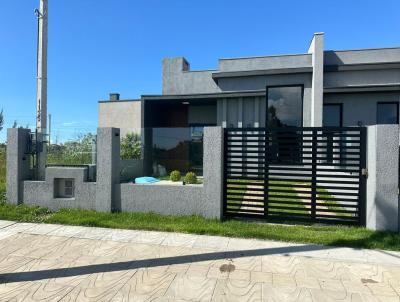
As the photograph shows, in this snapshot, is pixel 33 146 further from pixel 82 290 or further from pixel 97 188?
pixel 82 290

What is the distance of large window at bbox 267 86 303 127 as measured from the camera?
12492 mm

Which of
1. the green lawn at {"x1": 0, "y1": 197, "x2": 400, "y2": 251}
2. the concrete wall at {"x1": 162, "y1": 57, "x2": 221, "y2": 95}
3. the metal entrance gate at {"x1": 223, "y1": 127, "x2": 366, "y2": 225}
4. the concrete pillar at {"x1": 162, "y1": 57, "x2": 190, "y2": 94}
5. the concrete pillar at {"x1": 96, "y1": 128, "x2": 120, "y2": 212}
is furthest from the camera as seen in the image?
the concrete pillar at {"x1": 162, "y1": 57, "x2": 190, "y2": 94}

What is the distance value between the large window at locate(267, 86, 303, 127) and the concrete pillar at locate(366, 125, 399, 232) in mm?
7055

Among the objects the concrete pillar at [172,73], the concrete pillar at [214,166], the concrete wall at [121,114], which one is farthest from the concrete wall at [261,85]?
the concrete wall at [121,114]

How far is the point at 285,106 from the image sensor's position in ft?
41.7

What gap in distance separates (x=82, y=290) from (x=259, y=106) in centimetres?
1164

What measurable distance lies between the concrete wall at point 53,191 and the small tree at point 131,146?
3.39 metres

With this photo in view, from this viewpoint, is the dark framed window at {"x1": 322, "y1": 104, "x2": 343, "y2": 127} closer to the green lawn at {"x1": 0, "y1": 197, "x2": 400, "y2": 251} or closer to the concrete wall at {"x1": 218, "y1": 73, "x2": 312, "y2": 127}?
the concrete wall at {"x1": 218, "y1": 73, "x2": 312, "y2": 127}

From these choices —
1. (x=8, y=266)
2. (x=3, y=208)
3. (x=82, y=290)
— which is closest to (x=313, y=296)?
(x=82, y=290)

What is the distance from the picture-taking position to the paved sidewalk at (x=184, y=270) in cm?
340

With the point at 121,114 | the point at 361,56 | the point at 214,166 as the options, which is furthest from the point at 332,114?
the point at 121,114

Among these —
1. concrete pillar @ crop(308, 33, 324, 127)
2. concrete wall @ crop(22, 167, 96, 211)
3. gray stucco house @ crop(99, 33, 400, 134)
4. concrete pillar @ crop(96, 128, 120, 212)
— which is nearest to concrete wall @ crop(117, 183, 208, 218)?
concrete pillar @ crop(96, 128, 120, 212)

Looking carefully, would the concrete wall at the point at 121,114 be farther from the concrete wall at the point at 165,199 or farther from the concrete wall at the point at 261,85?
the concrete wall at the point at 165,199

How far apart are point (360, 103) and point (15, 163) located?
41.5ft
